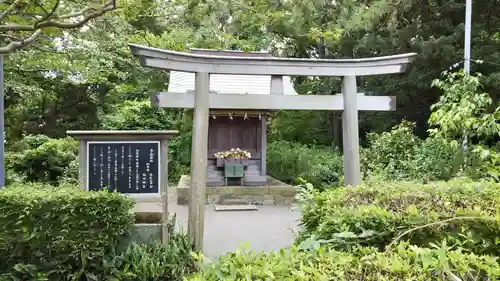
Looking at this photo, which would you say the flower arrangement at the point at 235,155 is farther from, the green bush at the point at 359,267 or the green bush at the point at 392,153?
the green bush at the point at 359,267

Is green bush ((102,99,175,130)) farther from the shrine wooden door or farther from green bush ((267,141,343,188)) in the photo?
green bush ((267,141,343,188))

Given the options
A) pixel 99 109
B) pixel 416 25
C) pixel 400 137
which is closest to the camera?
pixel 400 137

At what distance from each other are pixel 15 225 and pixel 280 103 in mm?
3313

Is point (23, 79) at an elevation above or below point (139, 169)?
above

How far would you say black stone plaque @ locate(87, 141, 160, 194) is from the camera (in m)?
4.91

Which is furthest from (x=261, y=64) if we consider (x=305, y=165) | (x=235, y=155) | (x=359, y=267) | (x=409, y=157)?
(x=305, y=165)

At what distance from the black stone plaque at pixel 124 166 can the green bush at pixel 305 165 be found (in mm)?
7795

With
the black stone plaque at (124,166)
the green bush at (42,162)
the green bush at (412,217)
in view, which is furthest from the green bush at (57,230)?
the green bush at (42,162)

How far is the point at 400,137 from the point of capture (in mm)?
10766

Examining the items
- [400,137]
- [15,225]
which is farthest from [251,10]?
[400,137]

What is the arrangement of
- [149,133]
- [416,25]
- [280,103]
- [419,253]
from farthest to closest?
1. [416,25]
2. [280,103]
3. [149,133]
4. [419,253]

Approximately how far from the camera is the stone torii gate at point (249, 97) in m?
5.00

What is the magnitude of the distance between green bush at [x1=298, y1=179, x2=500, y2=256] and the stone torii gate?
165 centimetres

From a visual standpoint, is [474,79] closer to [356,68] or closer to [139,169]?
[356,68]
